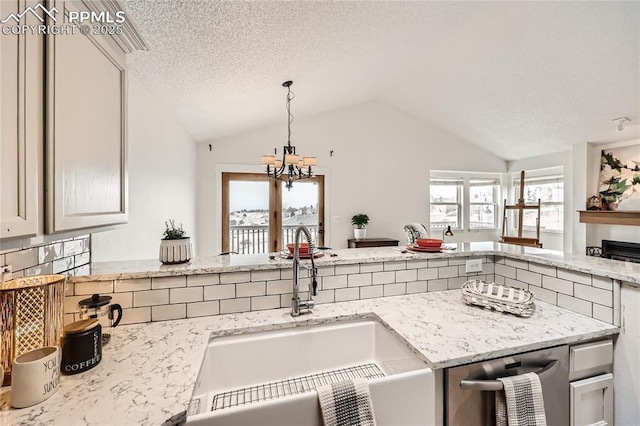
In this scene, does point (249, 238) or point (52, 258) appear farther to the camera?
point (249, 238)

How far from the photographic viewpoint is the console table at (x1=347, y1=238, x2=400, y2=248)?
470 cm

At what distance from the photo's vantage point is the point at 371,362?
4.26ft

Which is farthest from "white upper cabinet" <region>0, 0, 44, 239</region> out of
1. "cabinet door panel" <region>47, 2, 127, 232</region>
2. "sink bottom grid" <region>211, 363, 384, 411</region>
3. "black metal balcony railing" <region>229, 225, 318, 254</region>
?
"black metal balcony railing" <region>229, 225, 318, 254</region>

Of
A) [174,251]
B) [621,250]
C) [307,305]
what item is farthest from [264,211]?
[621,250]

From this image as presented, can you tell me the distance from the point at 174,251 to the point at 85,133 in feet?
2.06

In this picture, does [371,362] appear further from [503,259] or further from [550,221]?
[550,221]

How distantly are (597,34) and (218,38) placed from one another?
3.41 metres

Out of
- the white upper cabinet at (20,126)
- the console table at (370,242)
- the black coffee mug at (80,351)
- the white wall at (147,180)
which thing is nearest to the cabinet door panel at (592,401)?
the black coffee mug at (80,351)

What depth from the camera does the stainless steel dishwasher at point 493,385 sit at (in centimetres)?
94

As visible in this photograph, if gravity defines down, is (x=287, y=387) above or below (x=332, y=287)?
below

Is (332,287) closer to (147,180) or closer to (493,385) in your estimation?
(493,385)

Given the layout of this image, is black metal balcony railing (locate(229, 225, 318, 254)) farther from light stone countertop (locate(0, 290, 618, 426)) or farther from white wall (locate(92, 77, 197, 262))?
light stone countertop (locate(0, 290, 618, 426))

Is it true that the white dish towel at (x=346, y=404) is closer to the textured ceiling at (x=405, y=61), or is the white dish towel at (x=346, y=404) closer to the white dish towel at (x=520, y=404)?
the white dish towel at (x=520, y=404)

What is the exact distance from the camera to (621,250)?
4.12 meters
